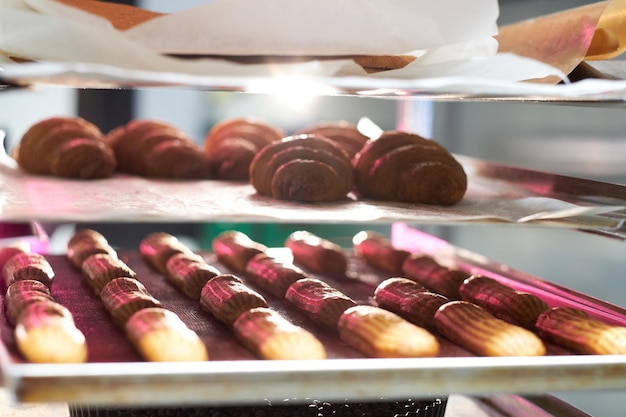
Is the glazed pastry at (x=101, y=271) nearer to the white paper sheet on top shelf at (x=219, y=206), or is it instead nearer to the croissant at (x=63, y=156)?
the white paper sheet on top shelf at (x=219, y=206)

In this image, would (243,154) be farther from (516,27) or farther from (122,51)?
(122,51)

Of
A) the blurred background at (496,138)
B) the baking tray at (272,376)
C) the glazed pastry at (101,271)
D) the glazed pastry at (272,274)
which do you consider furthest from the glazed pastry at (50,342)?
the blurred background at (496,138)

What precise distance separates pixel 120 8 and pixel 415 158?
0.62 meters

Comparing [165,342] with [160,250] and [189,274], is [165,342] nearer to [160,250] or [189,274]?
[189,274]

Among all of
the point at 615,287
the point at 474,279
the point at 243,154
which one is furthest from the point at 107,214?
the point at 615,287

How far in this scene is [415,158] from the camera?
5.04ft

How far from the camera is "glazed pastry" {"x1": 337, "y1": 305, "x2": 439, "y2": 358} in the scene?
1.08 m

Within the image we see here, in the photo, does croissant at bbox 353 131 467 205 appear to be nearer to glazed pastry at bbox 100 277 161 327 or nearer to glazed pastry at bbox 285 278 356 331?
glazed pastry at bbox 285 278 356 331

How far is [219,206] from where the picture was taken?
4.49 feet

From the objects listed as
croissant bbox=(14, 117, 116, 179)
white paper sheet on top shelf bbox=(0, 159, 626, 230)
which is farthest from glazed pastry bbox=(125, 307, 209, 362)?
croissant bbox=(14, 117, 116, 179)

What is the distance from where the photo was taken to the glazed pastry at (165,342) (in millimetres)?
1005

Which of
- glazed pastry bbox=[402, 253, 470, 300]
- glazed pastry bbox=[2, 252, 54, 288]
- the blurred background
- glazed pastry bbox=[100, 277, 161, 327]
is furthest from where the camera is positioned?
the blurred background

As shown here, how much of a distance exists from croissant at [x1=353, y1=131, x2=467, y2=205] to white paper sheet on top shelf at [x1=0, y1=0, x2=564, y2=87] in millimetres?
252

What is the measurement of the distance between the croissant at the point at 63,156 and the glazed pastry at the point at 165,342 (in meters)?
0.81
